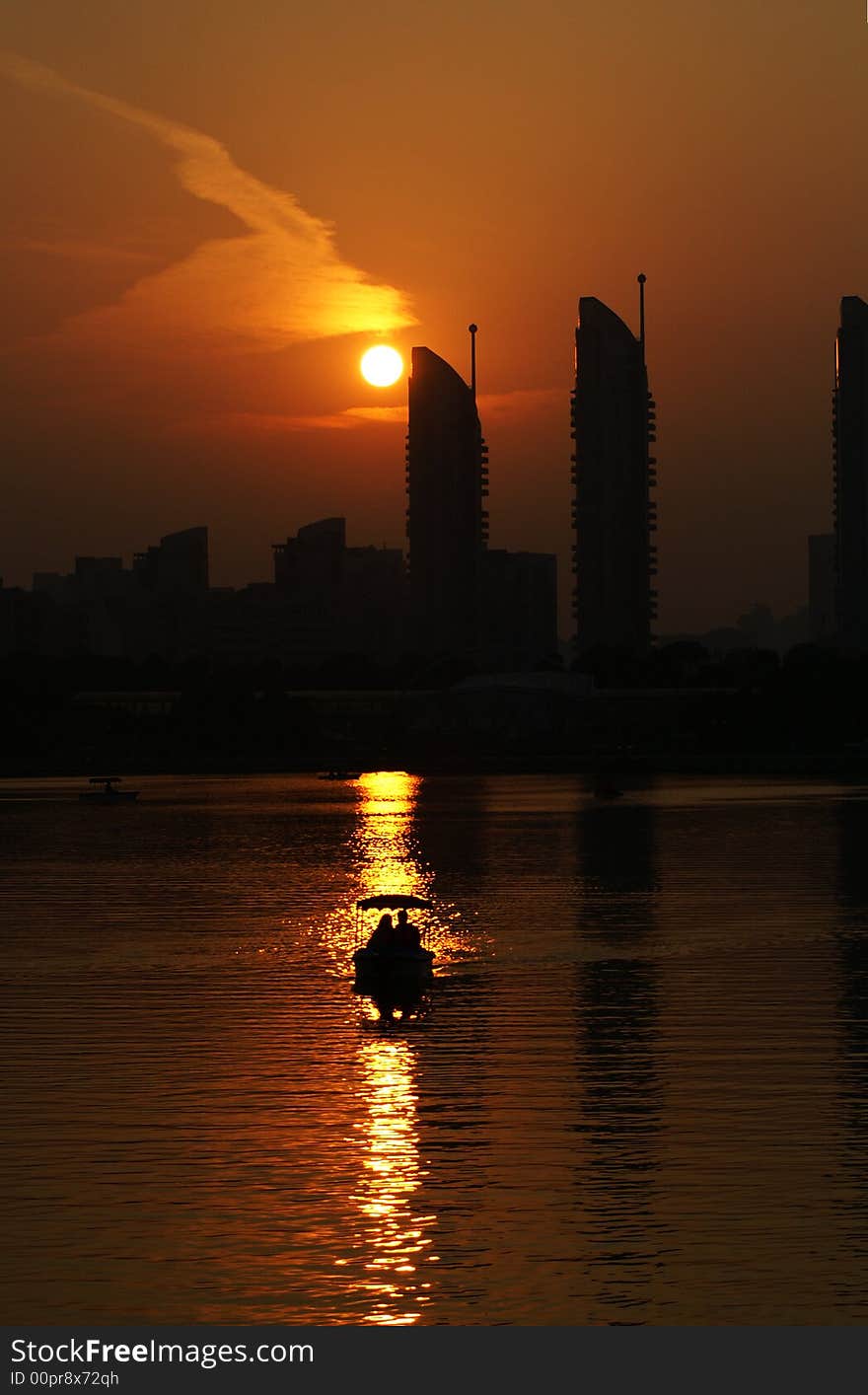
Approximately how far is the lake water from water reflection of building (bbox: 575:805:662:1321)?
3.9 inches

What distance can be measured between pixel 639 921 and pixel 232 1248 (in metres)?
56.5

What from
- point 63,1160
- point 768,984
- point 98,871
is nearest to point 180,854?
point 98,871

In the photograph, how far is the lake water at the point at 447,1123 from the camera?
92.2ft

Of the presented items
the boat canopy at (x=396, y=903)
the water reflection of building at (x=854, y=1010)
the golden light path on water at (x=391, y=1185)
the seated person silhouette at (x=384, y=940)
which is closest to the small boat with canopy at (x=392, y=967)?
the seated person silhouette at (x=384, y=940)

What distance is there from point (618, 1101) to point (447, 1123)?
3979mm

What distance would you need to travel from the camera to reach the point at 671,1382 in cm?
2383

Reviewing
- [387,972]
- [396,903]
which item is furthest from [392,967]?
[396,903]

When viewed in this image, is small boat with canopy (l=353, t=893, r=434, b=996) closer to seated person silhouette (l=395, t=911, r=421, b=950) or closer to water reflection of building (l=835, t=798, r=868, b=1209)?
seated person silhouette (l=395, t=911, r=421, b=950)

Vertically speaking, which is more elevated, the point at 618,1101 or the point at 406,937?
the point at 406,937

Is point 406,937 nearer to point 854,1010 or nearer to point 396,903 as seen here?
point 396,903

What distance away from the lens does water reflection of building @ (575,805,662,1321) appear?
94.8ft

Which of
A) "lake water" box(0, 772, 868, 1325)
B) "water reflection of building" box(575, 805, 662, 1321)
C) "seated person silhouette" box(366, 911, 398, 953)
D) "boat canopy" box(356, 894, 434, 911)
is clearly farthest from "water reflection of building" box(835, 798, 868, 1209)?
"boat canopy" box(356, 894, 434, 911)

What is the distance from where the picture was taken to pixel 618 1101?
41188mm

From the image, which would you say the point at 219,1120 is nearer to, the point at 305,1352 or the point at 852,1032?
the point at 305,1352
